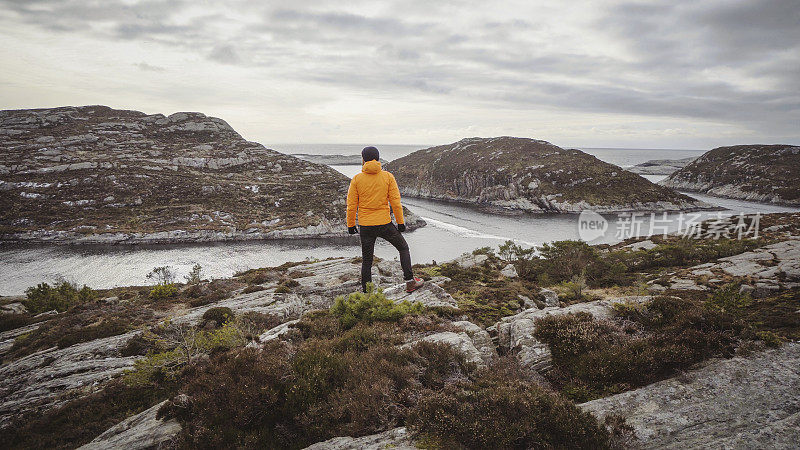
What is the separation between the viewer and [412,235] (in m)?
72.3

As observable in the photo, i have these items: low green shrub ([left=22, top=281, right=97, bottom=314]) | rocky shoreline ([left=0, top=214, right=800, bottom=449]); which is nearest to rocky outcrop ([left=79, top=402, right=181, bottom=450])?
rocky shoreline ([left=0, top=214, right=800, bottom=449])

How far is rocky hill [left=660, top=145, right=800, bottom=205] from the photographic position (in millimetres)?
103625

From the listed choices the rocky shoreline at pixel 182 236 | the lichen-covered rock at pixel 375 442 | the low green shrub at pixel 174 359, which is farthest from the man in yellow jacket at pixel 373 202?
the rocky shoreline at pixel 182 236

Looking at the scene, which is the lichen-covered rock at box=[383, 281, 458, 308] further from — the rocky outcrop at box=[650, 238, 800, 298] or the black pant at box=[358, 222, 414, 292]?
the rocky outcrop at box=[650, 238, 800, 298]

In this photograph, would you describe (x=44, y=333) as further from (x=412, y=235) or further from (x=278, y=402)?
(x=412, y=235)

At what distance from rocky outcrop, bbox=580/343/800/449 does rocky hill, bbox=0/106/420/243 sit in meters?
70.9

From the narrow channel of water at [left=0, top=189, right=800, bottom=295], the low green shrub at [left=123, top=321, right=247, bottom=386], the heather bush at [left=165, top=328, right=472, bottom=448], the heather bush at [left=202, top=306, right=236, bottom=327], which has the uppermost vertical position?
the heather bush at [left=165, top=328, right=472, bottom=448]

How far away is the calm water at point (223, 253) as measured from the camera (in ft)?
149

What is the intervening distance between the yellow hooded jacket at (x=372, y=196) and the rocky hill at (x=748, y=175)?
154096 millimetres

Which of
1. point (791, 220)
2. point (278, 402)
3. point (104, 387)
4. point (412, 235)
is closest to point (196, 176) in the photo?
point (412, 235)

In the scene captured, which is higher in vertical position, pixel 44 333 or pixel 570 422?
pixel 570 422

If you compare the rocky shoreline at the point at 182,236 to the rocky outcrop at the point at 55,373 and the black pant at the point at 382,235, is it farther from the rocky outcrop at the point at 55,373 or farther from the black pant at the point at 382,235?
the black pant at the point at 382,235

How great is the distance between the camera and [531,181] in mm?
107812

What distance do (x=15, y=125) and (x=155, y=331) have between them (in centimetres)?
19013
